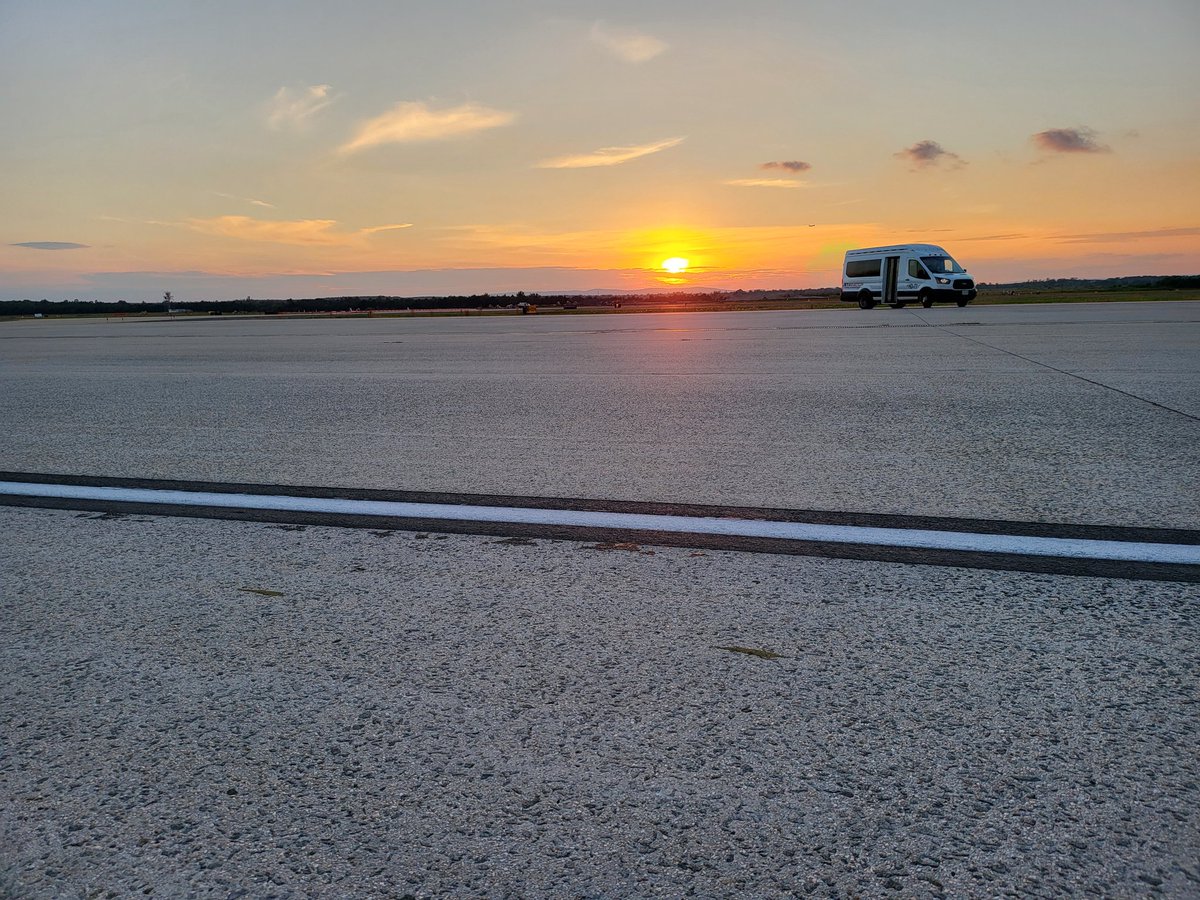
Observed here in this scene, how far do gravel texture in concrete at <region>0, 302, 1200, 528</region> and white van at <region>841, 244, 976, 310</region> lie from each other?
22.6 meters

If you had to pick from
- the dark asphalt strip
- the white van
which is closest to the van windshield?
the white van

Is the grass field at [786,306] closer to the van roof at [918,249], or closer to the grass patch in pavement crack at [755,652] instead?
the van roof at [918,249]

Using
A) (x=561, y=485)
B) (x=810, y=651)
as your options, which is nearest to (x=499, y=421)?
(x=561, y=485)

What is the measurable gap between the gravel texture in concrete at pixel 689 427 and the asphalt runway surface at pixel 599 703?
0.07m

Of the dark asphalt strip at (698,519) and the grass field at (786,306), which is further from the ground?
the grass field at (786,306)

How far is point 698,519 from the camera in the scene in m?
3.90

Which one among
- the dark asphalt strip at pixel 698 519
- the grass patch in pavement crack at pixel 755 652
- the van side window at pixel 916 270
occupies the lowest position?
the grass patch in pavement crack at pixel 755 652

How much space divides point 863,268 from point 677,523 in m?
36.6

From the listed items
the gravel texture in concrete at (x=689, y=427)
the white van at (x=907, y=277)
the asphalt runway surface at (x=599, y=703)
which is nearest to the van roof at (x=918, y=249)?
the white van at (x=907, y=277)

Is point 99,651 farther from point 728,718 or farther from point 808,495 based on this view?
point 808,495

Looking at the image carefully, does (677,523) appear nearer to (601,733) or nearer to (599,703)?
(599,703)

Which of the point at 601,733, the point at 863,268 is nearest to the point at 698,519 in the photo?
the point at 601,733

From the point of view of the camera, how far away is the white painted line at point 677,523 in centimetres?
338

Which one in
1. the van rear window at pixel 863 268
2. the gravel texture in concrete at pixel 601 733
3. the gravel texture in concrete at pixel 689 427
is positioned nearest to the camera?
the gravel texture in concrete at pixel 601 733
